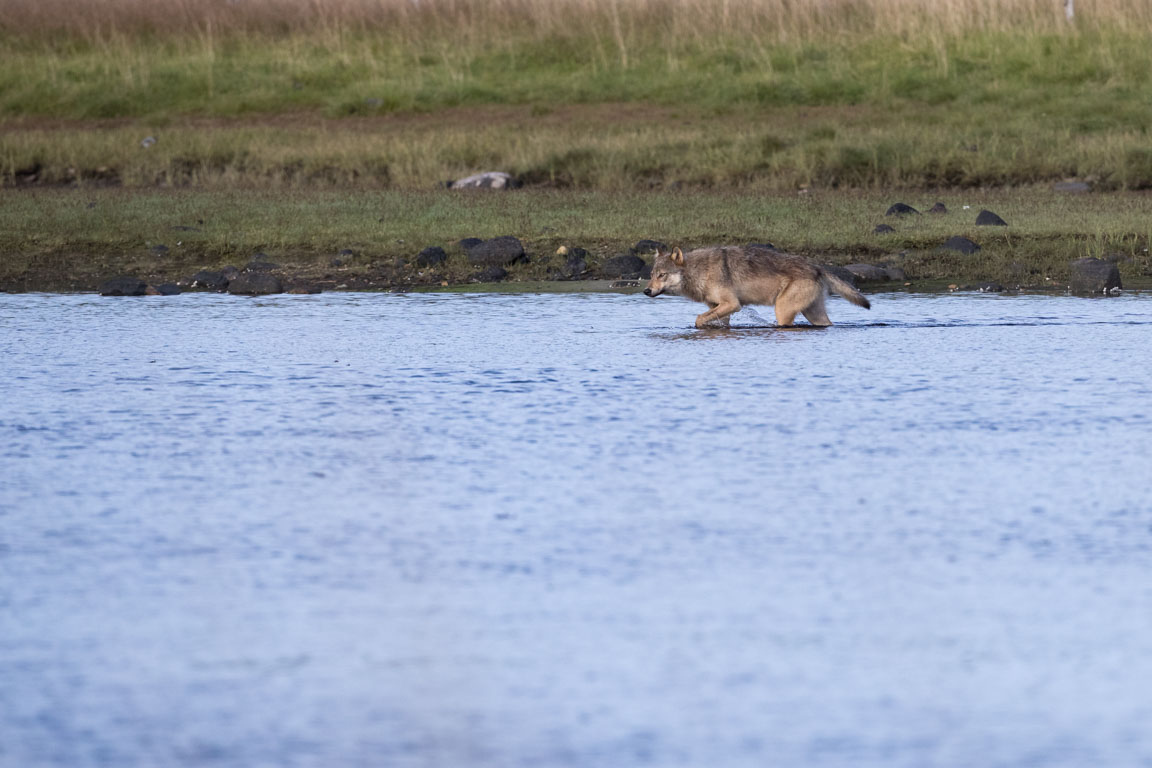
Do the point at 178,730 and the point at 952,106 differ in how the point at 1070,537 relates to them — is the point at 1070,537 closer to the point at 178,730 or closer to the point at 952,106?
the point at 178,730

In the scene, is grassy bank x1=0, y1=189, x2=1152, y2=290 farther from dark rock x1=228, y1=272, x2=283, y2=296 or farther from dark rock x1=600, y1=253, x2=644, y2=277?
dark rock x1=228, y1=272, x2=283, y2=296

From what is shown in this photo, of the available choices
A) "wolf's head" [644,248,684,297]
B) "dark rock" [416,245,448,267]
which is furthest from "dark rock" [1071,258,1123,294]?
"dark rock" [416,245,448,267]

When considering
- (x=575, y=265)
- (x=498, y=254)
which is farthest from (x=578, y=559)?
(x=498, y=254)

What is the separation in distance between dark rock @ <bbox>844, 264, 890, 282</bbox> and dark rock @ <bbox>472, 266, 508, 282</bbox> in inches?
109

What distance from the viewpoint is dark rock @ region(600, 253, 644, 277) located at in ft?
49.6

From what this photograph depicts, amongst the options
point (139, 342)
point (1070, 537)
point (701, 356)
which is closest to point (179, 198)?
point (139, 342)

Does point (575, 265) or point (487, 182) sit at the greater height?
point (487, 182)

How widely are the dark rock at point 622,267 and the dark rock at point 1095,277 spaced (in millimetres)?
3383

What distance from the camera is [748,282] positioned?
11734mm

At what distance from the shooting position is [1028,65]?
25984 millimetres

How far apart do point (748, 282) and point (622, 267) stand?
3498mm

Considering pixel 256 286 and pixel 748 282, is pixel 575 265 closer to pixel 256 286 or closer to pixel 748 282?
pixel 256 286

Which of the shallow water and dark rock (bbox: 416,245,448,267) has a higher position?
dark rock (bbox: 416,245,448,267)

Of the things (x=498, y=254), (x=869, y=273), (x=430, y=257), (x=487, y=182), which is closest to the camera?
(x=869, y=273)
